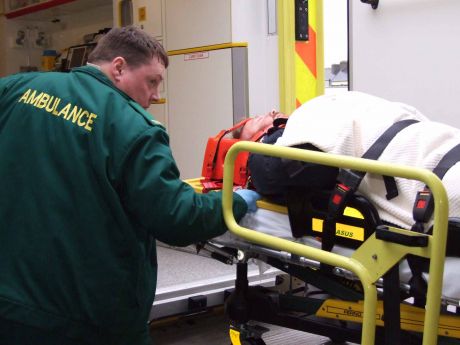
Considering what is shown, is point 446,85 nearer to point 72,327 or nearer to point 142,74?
point 142,74

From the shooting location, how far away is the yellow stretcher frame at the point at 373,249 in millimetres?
1524

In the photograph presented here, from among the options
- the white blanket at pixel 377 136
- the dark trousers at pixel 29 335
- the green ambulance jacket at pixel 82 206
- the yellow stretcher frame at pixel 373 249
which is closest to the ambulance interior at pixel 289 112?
the yellow stretcher frame at pixel 373 249

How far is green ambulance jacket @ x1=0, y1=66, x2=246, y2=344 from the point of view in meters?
1.86

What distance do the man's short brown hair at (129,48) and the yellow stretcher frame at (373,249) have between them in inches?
17.8

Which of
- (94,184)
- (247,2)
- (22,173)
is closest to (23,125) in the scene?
(22,173)

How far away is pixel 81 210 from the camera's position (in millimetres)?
1890

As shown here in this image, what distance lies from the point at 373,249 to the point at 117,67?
39.9 inches

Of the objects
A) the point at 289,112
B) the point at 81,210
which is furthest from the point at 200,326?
the point at 81,210

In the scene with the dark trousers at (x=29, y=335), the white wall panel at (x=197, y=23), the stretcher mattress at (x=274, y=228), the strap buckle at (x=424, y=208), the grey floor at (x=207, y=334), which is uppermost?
the white wall panel at (x=197, y=23)

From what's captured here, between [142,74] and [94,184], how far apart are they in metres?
0.44

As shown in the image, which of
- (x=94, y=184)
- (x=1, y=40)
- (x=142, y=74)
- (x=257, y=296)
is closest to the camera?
(x=94, y=184)

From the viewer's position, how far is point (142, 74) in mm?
2113

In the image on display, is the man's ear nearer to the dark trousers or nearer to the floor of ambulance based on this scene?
the dark trousers

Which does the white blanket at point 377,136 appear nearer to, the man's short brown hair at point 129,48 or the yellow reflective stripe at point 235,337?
the man's short brown hair at point 129,48
